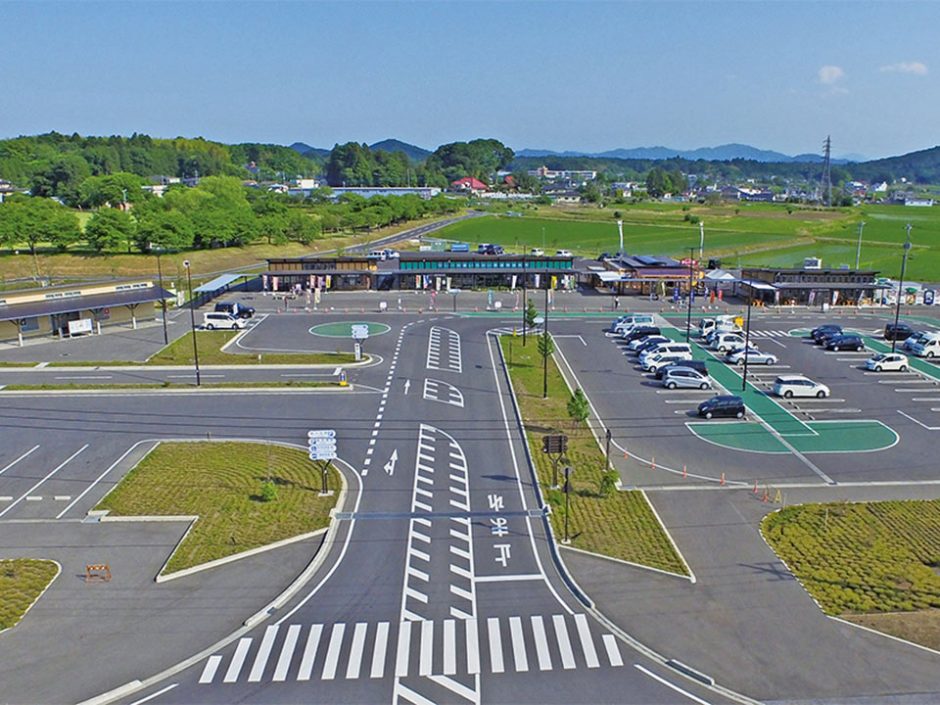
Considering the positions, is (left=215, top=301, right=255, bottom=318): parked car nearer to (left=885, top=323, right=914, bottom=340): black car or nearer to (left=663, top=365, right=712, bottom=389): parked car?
(left=663, top=365, right=712, bottom=389): parked car

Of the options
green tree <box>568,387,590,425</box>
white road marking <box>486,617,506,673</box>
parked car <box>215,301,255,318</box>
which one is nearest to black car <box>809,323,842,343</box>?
green tree <box>568,387,590,425</box>

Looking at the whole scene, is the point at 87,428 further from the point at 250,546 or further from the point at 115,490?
the point at 250,546

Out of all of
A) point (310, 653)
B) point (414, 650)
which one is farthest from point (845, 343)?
point (310, 653)

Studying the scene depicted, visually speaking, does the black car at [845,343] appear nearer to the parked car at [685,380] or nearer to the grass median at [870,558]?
the parked car at [685,380]

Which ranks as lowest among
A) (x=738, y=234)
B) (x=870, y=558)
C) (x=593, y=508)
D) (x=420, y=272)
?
(x=870, y=558)

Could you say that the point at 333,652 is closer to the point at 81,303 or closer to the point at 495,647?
the point at 495,647

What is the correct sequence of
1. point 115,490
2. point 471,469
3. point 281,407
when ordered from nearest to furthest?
point 115,490 → point 471,469 → point 281,407

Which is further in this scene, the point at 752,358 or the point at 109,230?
the point at 109,230

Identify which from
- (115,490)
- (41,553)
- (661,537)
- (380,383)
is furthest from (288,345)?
(661,537)
